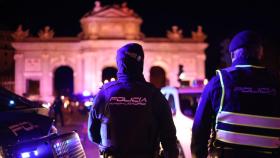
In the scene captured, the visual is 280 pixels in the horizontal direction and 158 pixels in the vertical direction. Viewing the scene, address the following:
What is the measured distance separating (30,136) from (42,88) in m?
43.1

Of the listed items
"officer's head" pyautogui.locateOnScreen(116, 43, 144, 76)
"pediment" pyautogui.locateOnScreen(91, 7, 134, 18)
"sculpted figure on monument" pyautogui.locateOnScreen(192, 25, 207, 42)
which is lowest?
"officer's head" pyautogui.locateOnScreen(116, 43, 144, 76)

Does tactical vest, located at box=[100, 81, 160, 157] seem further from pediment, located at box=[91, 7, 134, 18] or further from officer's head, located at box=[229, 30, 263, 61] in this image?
pediment, located at box=[91, 7, 134, 18]

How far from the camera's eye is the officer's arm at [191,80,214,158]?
4074 mm

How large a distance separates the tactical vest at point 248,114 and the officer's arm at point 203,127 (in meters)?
0.08

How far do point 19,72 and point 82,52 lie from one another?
6.22 meters

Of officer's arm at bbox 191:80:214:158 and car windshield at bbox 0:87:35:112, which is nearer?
officer's arm at bbox 191:80:214:158

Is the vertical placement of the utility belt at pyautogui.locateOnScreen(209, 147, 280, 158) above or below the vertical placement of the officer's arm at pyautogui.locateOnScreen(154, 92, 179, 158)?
below

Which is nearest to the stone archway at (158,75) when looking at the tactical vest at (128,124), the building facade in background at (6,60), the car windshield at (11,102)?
the building facade in background at (6,60)

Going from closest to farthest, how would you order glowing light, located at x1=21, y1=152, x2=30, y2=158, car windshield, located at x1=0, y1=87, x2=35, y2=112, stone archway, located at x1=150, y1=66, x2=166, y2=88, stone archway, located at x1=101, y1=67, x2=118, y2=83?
1. glowing light, located at x1=21, y1=152, x2=30, y2=158
2. car windshield, located at x1=0, y1=87, x2=35, y2=112
3. stone archway, located at x1=150, y1=66, x2=166, y2=88
4. stone archway, located at x1=101, y1=67, x2=118, y2=83

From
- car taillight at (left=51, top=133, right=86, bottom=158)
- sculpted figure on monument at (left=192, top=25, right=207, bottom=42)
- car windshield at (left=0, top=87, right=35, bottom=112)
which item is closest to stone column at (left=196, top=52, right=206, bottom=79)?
sculpted figure on monument at (left=192, top=25, right=207, bottom=42)

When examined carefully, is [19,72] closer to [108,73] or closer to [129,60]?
[108,73]

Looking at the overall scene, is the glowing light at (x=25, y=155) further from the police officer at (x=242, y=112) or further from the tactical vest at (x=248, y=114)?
the tactical vest at (x=248, y=114)

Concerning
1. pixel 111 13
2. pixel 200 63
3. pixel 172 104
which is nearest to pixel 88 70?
pixel 111 13

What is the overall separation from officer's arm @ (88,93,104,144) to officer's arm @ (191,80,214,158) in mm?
886
